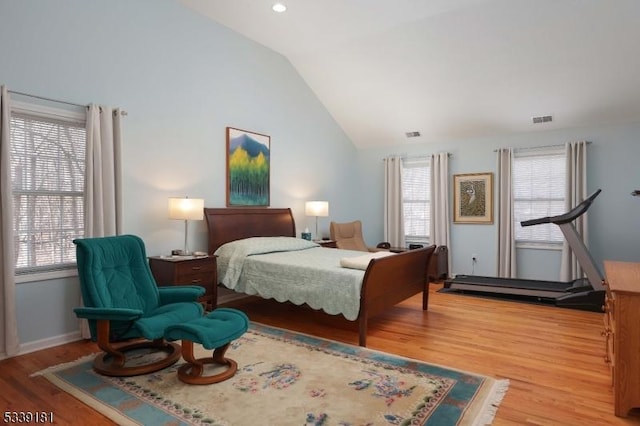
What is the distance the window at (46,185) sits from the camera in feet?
11.0

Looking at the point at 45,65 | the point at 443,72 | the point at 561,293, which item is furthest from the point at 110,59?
the point at 561,293

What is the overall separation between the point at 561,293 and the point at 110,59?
231 inches

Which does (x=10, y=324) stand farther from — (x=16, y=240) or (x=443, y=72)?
(x=443, y=72)

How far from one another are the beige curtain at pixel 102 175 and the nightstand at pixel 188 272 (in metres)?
0.53

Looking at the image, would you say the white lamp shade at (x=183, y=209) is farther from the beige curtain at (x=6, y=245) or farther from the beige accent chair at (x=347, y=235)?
the beige accent chair at (x=347, y=235)

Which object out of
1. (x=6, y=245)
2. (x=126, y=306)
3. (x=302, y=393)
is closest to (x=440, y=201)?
(x=302, y=393)

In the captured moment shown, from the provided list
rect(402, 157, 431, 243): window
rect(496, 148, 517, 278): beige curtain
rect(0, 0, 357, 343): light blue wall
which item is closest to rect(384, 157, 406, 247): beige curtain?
rect(402, 157, 431, 243): window

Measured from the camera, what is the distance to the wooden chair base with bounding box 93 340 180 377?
9.29ft

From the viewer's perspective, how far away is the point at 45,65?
3430 millimetres

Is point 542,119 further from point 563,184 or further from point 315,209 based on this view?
point 315,209

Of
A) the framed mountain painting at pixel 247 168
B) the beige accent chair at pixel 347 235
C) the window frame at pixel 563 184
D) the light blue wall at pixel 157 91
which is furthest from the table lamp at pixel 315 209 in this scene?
the window frame at pixel 563 184

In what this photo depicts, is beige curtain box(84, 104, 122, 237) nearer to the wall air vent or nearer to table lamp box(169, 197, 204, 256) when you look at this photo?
table lamp box(169, 197, 204, 256)

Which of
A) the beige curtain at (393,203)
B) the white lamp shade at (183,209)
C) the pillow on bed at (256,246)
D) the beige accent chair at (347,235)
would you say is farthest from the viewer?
the beige curtain at (393,203)

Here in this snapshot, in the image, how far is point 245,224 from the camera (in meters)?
5.20
